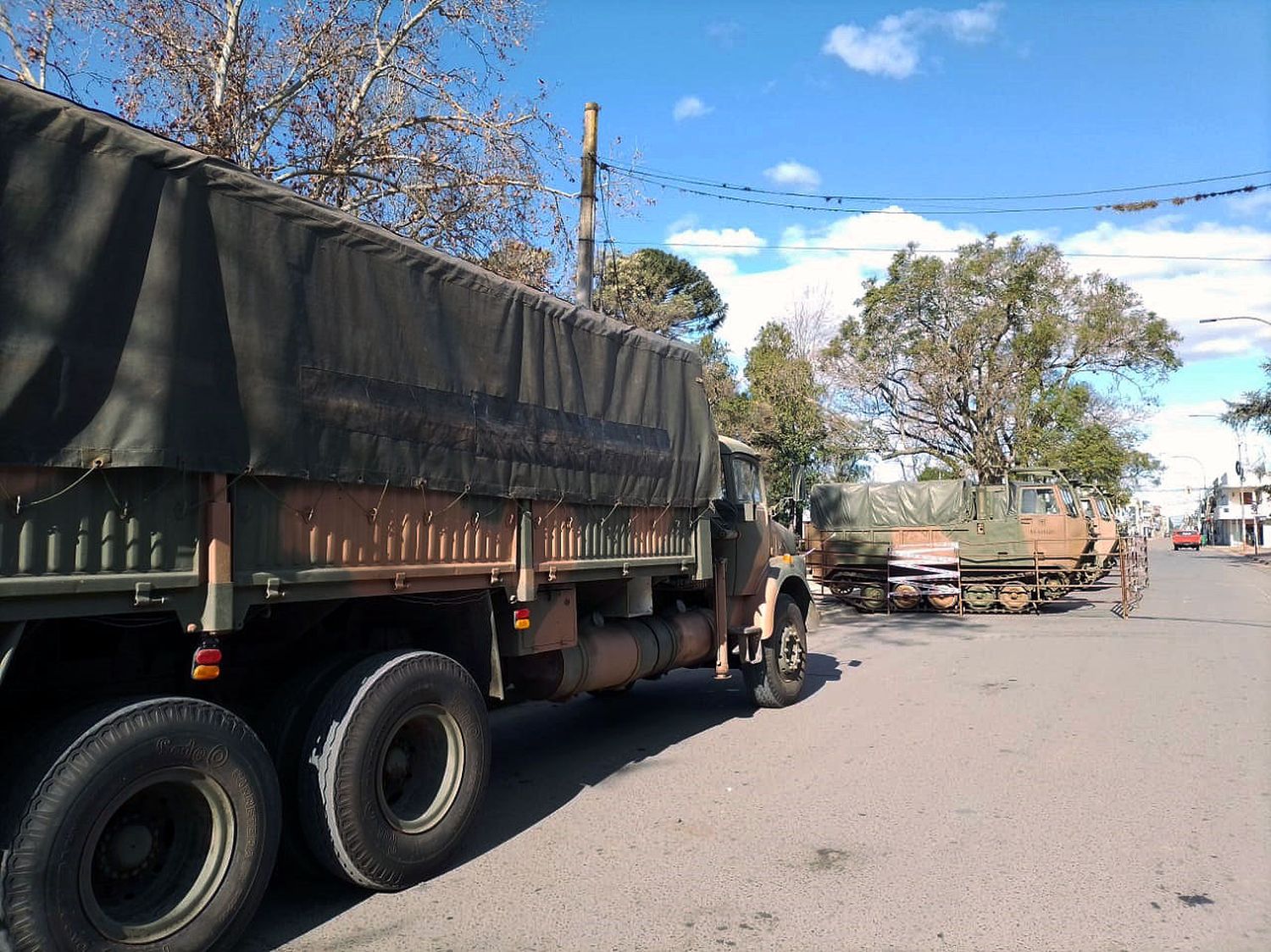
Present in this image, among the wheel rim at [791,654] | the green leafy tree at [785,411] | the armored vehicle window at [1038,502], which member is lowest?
the wheel rim at [791,654]

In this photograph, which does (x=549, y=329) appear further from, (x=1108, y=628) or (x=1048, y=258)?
(x=1048, y=258)

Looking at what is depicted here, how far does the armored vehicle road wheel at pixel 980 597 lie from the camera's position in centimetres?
1973

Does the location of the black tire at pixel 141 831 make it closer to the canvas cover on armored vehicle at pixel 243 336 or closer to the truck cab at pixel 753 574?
Result: the canvas cover on armored vehicle at pixel 243 336

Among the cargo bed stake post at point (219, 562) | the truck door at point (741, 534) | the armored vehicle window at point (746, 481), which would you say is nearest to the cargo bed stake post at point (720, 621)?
the truck door at point (741, 534)

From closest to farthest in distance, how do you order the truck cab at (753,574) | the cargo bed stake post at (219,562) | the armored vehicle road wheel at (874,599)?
1. the cargo bed stake post at (219,562)
2. the truck cab at (753,574)
3. the armored vehicle road wheel at (874,599)

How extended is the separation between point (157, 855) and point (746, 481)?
661 cm

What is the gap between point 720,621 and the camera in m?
8.24

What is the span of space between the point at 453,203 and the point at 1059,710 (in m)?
9.95

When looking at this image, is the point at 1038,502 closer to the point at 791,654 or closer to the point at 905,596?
the point at 905,596

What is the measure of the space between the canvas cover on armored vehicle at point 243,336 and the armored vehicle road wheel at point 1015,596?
51.9ft

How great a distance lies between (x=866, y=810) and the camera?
5.77m

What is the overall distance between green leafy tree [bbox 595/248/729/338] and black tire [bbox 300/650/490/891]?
56.0 ft

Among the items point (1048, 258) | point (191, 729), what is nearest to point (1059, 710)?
point (191, 729)

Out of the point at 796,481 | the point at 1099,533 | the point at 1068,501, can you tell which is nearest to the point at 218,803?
the point at 796,481
